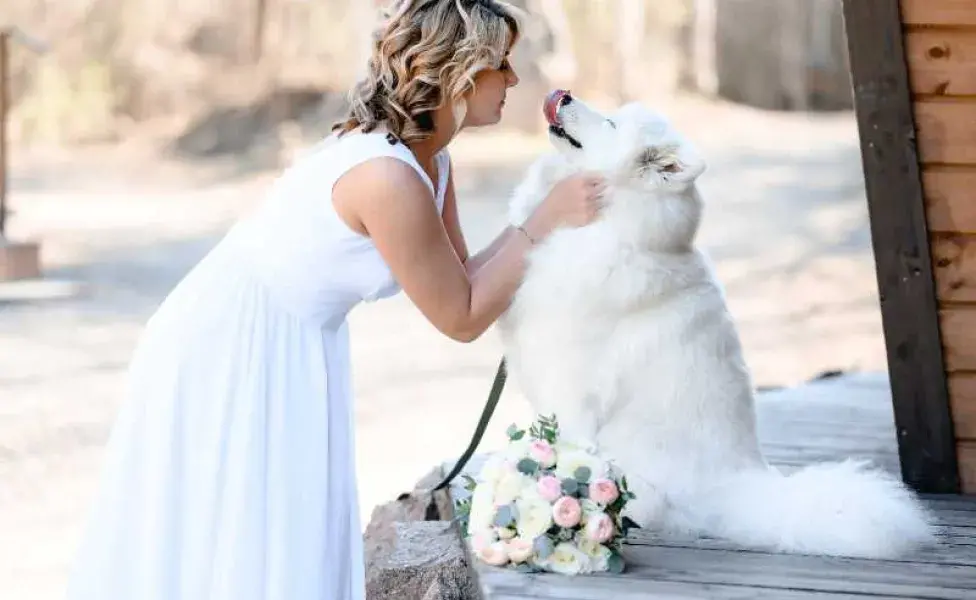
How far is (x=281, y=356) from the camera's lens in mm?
2125

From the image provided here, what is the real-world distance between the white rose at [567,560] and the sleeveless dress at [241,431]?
422 millimetres

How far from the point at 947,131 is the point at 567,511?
4.75 ft

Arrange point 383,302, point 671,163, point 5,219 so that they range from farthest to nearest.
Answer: point 383,302 < point 5,219 < point 671,163

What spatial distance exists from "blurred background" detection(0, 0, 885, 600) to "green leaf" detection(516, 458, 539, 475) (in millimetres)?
7182

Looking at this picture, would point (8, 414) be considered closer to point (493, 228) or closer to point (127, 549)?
point (493, 228)

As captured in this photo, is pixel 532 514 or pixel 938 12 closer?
pixel 532 514

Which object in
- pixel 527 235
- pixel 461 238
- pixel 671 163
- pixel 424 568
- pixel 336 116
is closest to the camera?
pixel 671 163

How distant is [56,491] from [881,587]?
17.7ft

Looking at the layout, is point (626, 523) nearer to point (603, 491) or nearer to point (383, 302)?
point (603, 491)

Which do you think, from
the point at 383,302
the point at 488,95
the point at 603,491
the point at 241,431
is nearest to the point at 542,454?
the point at 603,491

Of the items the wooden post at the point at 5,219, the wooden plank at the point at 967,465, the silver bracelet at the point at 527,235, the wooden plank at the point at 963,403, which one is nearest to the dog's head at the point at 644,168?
the silver bracelet at the point at 527,235

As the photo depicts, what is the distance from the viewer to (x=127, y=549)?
6.91 ft

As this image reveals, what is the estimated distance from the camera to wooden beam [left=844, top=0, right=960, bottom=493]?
9.26ft

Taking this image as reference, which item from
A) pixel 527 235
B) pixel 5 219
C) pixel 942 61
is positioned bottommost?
pixel 527 235
